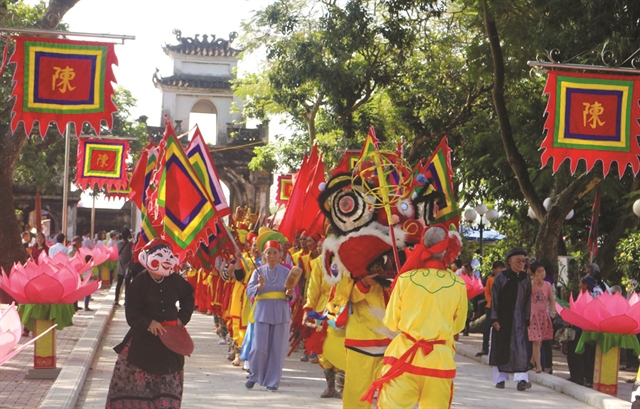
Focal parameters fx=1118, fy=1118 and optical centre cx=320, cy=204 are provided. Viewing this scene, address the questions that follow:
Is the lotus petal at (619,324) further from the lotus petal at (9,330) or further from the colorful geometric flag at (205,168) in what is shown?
the lotus petal at (9,330)

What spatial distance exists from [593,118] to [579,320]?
2.43m

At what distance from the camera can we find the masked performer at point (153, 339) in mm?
8953

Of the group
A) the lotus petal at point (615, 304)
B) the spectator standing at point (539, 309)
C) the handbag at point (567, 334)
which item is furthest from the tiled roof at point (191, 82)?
the lotus petal at point (615, 304)

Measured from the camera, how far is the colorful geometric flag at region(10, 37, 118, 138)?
14.0m

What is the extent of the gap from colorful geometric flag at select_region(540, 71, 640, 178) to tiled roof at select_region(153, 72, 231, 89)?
45820 millimetres

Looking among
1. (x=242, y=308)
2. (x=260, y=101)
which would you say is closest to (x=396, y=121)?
(x=260, y=101)

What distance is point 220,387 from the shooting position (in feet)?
42.2

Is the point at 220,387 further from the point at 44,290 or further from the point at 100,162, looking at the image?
the point at 100,162

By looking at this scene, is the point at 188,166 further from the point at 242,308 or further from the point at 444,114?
the point at 444,114

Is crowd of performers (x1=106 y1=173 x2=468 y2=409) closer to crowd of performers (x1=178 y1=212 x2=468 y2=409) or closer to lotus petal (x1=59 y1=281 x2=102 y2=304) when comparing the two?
crowd of performers (x1=178 y1=212 x2=468 y2=409)

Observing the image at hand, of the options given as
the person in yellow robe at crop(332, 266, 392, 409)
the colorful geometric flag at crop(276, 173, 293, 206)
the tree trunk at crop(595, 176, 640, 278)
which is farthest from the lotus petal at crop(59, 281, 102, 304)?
the colorful geometric flag at crop(276, 173, 293, 206)

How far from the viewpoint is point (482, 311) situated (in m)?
23.6

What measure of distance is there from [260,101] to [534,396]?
22.7 m

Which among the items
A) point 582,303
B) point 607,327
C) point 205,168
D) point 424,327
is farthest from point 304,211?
point 424,327
